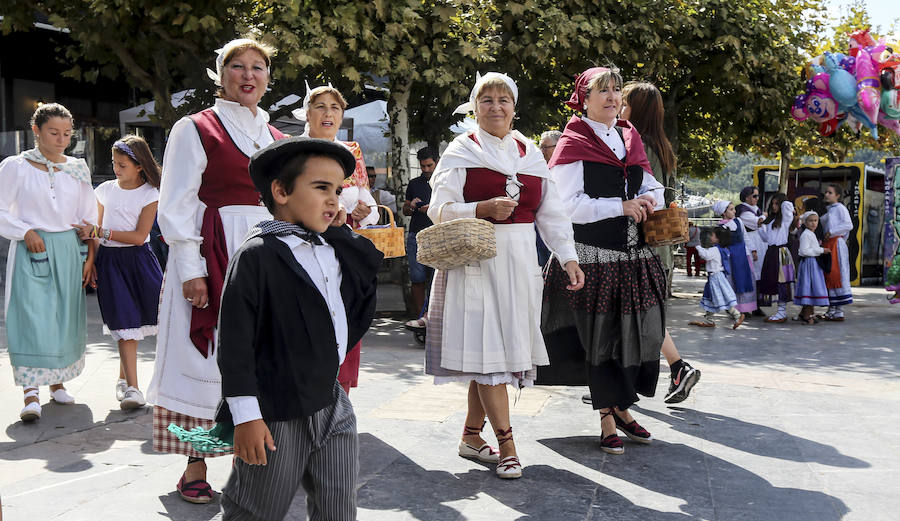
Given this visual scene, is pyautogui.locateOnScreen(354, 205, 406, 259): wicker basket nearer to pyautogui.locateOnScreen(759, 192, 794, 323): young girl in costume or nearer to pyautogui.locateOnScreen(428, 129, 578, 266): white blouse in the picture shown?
pyautogui.locateOnScreen(428, 129, 578, 266): white blouse

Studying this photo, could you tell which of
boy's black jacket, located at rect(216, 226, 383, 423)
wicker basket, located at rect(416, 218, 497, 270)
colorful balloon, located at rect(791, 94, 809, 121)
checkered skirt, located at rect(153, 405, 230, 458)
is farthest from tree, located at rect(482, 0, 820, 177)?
boy's black jacket, located at rect(216, 226, 383, 423)

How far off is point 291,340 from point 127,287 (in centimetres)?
416

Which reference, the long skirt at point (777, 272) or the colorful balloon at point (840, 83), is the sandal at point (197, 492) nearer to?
the long skirt at point (777, 272)

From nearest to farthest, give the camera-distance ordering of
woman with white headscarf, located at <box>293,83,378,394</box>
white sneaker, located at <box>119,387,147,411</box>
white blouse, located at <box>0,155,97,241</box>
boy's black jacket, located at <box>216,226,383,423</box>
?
boy's black jacket, located at <box>216,226,383,423</box>, woman with white headscarf, located at <box>293,83,378,394</box>, white blouse, located at <box>0,155,97,241</box>, white sneaker, located at <box>119,387,147,411</box>

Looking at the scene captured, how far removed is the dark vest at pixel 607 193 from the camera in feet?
16.3

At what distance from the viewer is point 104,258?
6305 millimetres

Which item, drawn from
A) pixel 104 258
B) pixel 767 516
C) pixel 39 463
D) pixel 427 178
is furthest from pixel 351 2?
pixel 767 516

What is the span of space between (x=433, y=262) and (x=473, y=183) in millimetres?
479

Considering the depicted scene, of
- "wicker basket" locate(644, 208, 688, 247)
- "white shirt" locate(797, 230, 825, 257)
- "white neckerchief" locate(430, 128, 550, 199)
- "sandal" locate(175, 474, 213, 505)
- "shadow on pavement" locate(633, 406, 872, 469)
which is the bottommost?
"shadow on pavement" locate(633, 406, 872, 469)

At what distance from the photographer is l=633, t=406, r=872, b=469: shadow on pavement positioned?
4793 mm

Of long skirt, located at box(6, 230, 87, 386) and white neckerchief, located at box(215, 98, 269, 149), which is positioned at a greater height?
white neckerchief, located at box(215, 98, 269, 149)

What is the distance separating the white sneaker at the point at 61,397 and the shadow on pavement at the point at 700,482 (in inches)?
130

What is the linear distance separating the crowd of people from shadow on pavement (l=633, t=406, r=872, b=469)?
9.7 inches

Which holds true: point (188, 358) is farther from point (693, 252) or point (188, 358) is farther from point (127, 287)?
point (693, 252)
